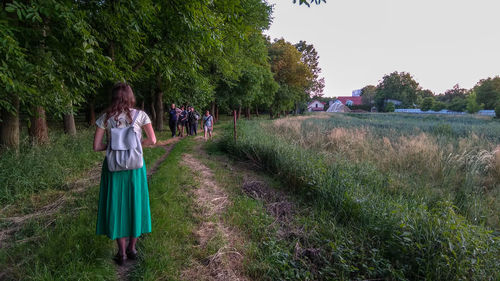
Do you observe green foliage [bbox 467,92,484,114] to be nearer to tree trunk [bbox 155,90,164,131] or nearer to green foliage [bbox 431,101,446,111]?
green foliage [bbox 431,101,446,111]

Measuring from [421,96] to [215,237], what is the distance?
10879cm

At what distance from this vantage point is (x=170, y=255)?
2566 mm

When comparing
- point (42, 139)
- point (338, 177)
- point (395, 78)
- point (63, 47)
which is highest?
point (395, 78)

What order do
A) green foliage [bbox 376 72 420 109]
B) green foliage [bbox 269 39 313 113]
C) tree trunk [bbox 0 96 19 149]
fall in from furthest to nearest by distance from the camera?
green foliage [bbox 376 72 420 109]
green foliage [bbox 269 39 313 113]
tree trunk [bbox 0 96 19 149]

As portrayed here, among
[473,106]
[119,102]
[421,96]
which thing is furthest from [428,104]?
[119,102]

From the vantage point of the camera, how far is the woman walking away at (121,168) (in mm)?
2172

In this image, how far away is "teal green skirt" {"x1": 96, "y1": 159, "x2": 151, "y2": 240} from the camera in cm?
226

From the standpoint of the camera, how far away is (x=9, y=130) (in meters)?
5.53

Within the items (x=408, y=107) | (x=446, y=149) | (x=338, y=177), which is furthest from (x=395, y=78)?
(x=338, y=177)

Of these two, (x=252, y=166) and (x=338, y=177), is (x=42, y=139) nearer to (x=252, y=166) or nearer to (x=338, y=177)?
(x=252, y=166)

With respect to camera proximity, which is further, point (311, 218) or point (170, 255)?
point (311, 218)

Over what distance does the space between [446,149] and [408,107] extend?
3575 inches

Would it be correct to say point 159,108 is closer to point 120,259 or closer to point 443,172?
point 120,259

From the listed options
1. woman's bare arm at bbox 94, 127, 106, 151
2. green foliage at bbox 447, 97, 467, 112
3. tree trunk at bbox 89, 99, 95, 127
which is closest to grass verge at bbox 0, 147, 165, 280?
woman's bare arm at bbox 94, 127, 106, 151
